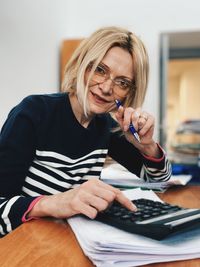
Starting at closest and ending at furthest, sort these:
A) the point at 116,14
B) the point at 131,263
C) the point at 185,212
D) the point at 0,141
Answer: the point at 131,263, the point at 185,212, the point at 0,141, the point at 116,14

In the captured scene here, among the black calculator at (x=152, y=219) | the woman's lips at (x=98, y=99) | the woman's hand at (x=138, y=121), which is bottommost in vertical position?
the black calculator at (x=152, y=219)

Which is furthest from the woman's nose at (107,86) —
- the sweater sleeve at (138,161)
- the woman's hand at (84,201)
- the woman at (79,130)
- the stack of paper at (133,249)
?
the stack of paper at (133,249)

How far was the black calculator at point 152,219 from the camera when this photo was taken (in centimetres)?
48

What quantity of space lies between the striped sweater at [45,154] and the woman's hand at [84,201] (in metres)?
0.05

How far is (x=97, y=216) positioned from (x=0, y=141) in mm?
325

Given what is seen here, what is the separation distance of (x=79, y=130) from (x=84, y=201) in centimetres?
39

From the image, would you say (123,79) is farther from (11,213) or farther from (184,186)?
(11,213)

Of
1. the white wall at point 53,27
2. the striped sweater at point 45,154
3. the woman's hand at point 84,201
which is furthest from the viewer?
the white wall at point 53,27

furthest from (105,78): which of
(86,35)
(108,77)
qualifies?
(86,35)

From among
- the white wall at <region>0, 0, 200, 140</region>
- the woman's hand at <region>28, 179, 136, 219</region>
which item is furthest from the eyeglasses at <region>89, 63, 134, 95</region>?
the white wall at <region>0, 0, 200, 140</region>

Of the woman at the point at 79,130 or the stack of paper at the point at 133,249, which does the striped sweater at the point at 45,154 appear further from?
the stack of paper at the point at 133,249

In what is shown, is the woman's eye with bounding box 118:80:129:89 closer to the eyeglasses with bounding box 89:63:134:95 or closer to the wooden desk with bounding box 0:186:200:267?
the eyeglasses with bounding box 89:63:134:95

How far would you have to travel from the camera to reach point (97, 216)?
0.59m

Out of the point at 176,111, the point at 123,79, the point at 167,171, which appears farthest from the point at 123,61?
the point at 176,111
